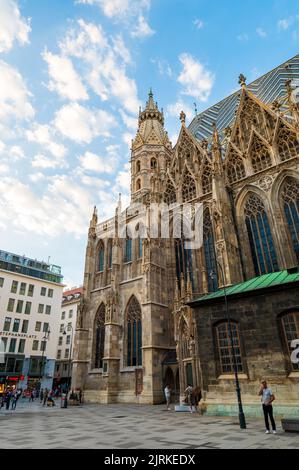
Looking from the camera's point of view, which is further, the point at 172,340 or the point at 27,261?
the point at 27,261

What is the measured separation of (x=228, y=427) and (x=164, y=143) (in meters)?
40.9

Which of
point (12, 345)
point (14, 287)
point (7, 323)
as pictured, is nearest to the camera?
point (12, 345)

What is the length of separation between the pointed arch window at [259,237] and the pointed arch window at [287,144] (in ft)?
12.9

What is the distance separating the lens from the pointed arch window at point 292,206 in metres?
21.2

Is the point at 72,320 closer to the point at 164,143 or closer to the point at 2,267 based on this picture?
the point at 2,267

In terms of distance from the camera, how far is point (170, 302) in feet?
88.2

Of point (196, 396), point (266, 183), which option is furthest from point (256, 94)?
point (196, 396)

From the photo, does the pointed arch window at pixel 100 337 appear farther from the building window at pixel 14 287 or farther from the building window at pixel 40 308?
the building window at pixel 14 287

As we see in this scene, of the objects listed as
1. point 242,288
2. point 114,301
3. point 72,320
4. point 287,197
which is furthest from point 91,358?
point 72,320

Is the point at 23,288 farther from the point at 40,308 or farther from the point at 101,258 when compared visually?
the point at 101,258

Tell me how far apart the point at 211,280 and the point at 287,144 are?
12.7m

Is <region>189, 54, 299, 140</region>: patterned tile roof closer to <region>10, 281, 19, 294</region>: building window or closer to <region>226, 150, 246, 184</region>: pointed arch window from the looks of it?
<region>226, 150, 246, 184</region>: pointed arch window

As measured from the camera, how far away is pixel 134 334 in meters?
27.8
